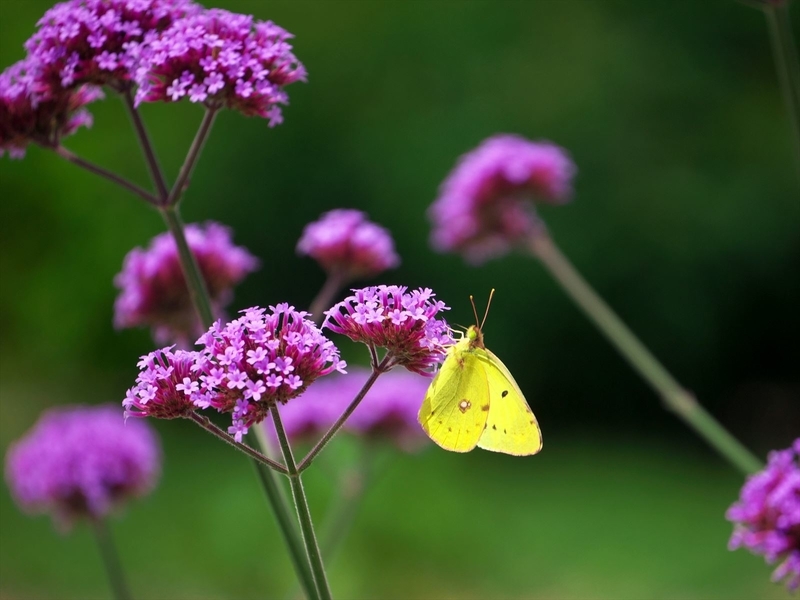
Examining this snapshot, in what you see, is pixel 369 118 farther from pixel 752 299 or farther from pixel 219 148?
pixel 752 299

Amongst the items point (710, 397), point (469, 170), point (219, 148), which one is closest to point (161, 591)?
point (469, 170)

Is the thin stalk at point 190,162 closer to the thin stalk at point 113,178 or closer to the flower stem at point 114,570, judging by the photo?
the thin stalk at point 113,178

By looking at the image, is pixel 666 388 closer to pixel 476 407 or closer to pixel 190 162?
pixel 476 407

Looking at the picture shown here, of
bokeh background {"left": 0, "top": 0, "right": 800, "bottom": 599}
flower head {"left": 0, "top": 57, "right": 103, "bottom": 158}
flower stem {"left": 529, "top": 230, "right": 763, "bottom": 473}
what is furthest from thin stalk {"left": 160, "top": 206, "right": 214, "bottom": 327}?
bokeh background {"left": 0, "top": 0, "right": 800, "bottom": 599}

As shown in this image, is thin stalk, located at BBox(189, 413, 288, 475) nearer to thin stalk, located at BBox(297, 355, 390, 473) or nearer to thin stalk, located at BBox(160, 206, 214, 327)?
thin stalk, located at BBox(297, 355, 390, 473)

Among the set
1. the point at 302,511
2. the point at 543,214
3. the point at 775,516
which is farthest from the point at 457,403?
the point at 543,214

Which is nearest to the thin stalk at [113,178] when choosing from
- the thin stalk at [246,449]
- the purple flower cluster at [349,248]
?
the thin stalk at [246,449]
